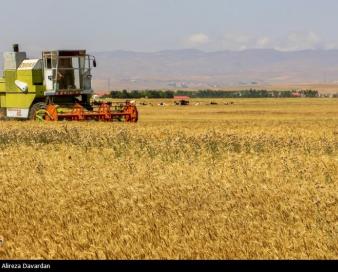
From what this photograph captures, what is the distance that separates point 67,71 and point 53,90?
1265 millimetres

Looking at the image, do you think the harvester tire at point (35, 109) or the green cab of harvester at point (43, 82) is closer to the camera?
the harvester tire at point (35, 109)

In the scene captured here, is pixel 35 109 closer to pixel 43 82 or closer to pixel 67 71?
pixel 43 82

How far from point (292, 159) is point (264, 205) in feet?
17.0

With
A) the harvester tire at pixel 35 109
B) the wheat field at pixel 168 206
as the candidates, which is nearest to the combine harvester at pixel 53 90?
the harvester tire at pixel 35 109

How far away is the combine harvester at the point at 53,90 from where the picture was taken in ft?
100

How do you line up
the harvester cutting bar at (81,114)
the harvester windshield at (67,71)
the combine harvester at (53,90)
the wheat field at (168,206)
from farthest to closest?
the harvester windshield at (67,71)
the combine harvester at (53,90)
the harvester cutting bar at (81,114)
the wheat field at (168,206)

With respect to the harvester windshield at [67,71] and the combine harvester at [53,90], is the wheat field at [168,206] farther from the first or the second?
the harvester windshield at [67,71]

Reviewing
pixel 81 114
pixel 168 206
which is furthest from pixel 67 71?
pixel 168 206

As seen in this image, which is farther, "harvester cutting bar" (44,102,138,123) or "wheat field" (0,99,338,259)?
"harvester cutting bar" (44,102,138,123)

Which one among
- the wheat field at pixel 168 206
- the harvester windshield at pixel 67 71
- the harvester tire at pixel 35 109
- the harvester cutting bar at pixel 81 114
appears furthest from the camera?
the harvester windshield at pixel 67 71

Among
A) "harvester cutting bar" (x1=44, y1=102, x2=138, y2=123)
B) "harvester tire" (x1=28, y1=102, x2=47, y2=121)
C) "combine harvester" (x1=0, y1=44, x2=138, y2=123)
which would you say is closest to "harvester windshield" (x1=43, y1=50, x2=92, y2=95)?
"combine harvester" (x1=0, y1=44, x2=138, y2=123)

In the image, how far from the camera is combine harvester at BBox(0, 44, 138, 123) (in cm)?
3062

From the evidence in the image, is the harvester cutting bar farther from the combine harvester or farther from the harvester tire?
the harvester tire

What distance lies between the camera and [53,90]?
3112 cm
